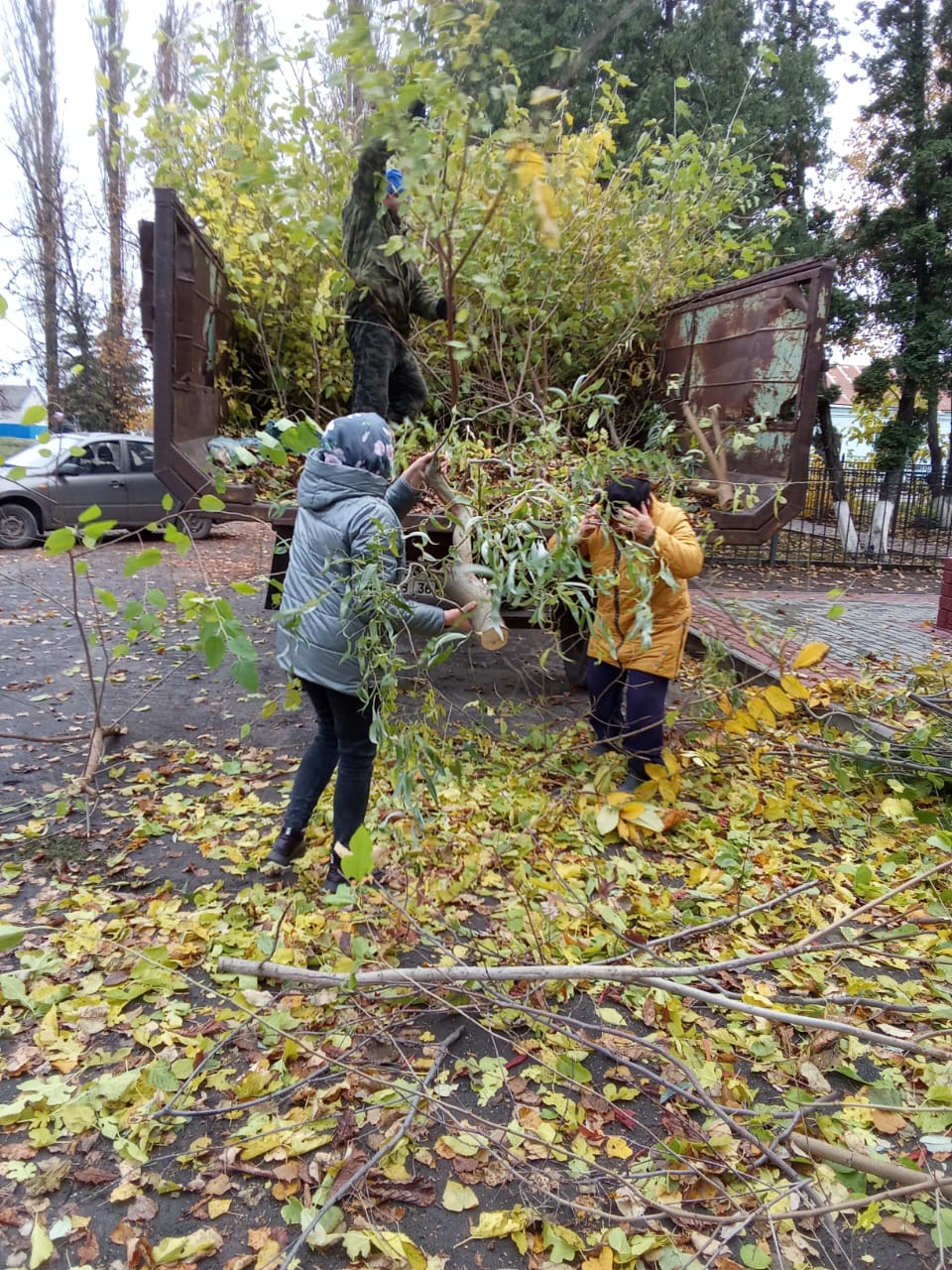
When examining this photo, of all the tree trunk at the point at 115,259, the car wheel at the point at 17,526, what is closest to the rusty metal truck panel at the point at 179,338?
the car wheel at the point at 17,526

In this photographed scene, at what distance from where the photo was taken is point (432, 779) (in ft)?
8.78

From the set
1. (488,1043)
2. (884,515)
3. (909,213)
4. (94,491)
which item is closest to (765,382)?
(488,1043)

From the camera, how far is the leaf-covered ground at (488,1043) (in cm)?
190

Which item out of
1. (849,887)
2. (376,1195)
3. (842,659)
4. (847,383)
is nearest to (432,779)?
(376,1195)

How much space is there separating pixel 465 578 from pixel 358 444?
65cm

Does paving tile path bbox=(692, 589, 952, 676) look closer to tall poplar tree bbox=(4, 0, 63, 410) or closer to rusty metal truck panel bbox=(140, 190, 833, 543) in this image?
rusty metal truck panel bbox=(140, 190, 833, 543)

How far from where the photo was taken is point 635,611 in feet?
10.8

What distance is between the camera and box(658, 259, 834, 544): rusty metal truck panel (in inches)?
165

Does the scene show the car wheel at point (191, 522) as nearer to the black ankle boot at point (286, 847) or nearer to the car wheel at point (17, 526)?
the black ankle boot at point (286, 847)

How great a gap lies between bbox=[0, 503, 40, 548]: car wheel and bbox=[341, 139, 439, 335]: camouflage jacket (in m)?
9.55

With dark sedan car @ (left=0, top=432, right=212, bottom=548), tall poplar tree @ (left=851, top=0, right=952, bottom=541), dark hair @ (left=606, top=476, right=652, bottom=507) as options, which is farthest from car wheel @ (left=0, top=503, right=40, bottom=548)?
tall poplar tree @ (left=851, top=0, right=952, bottom=541)

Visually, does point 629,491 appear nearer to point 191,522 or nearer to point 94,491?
point 191,522

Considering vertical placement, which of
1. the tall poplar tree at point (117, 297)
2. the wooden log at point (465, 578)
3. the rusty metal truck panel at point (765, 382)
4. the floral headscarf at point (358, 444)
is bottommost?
the wooden log at point (465, 578)

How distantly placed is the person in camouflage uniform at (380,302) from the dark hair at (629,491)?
4.90ft
